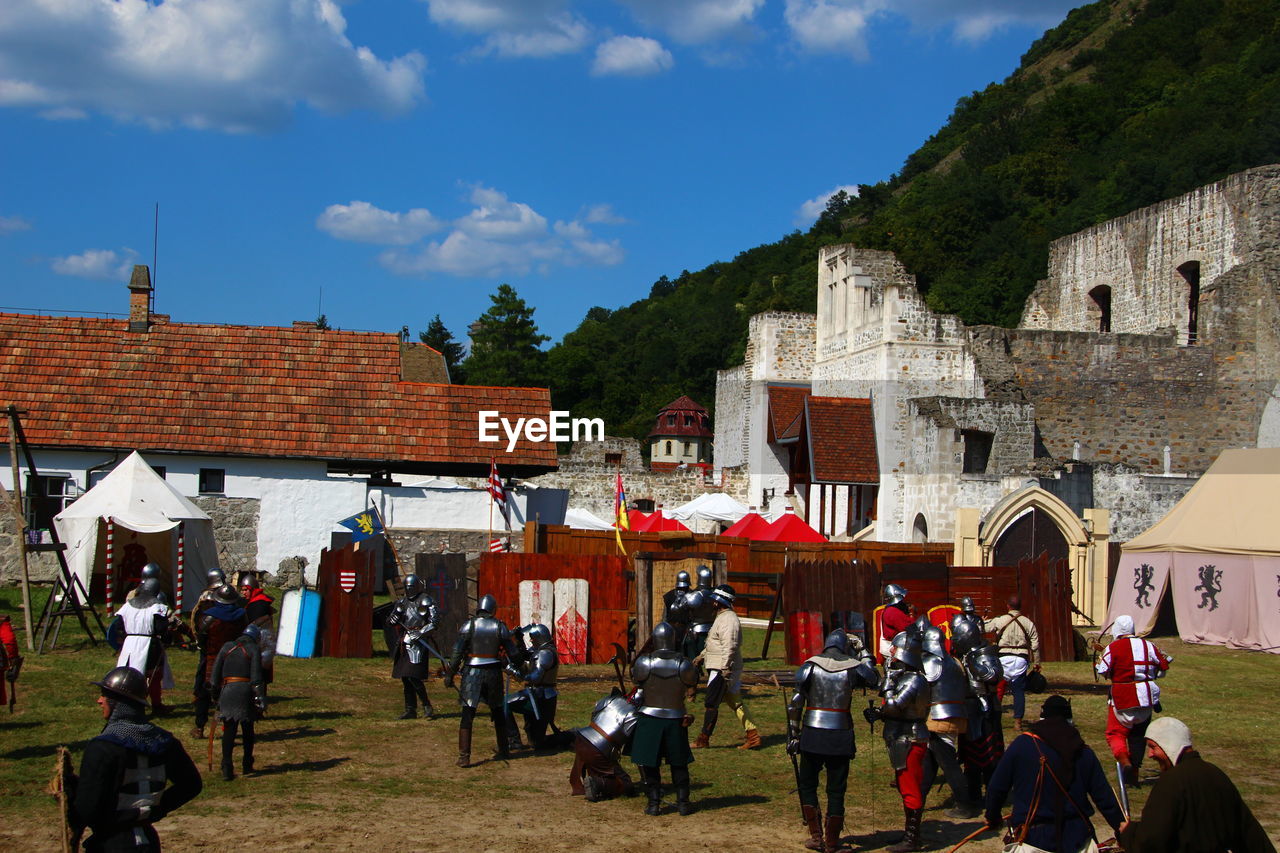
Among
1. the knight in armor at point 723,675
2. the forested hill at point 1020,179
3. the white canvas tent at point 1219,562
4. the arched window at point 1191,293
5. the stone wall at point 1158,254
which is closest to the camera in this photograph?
the knight in armor at point 723,675

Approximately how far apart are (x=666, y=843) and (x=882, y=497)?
2238cm

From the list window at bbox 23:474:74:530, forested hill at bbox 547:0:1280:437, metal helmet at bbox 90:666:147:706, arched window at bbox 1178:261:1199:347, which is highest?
forested hill at bbox 547:0:1280:437

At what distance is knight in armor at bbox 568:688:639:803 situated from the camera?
8.98m

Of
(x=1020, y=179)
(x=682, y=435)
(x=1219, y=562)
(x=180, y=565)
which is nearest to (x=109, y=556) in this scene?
(x=180, y=565)

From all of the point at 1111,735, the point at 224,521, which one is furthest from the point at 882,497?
the point at 1111,735

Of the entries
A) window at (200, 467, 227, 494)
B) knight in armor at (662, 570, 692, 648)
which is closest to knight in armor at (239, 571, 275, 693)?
knight in armor at (662, 570, 692, 648)

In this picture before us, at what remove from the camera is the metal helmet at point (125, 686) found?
592 centimetres

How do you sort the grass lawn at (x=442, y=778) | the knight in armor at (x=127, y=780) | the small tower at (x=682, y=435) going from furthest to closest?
the small tower at (x=682, y=435)
the grass lawn at (x=442, y=778)
the knight in armor at (x=127, y=780)

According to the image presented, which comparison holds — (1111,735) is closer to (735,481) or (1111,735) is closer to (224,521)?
(224,521)

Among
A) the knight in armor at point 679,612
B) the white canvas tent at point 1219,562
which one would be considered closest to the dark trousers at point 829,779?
the knight in armor at point 679,612

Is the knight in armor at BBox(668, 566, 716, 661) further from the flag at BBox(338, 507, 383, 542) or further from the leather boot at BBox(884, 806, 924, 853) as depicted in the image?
the flag at BBox(338, 507, 383, 542)

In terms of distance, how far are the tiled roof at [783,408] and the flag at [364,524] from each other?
1422cm

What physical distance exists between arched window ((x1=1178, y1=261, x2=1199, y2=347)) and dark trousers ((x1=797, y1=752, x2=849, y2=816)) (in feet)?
101

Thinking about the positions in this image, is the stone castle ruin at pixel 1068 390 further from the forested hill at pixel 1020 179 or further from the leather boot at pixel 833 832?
the forested hill at pixel 1020 179
